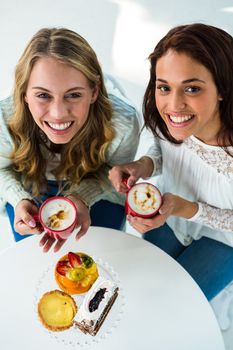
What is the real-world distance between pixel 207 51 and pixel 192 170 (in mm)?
547

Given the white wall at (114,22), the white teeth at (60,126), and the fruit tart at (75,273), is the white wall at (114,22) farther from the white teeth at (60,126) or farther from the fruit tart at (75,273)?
the fruit tart at (75,273)

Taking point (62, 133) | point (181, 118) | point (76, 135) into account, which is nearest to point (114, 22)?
point (76, 135)

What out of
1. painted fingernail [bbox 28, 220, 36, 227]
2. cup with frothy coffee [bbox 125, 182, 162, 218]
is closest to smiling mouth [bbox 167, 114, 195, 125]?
cup with frothy coffee [bbox 125, 182, 162, 218]

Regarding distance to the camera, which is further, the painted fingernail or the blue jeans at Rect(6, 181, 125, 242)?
the blue jeans at Rect(6, 181, 125, 242)

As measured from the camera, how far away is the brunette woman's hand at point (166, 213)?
1.39 meters

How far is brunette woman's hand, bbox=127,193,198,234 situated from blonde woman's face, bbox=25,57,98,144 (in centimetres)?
43

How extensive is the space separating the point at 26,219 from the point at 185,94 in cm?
70

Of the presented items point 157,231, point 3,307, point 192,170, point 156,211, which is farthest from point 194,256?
point 3,307

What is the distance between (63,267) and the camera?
1.42 metres

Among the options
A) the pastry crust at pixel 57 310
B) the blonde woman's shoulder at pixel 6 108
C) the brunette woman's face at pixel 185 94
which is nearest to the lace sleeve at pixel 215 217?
the brunette woman's face at pixel 185 94

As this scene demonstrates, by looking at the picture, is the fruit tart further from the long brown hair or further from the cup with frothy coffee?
the long brown hair

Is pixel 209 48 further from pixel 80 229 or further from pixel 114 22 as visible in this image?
pixel 114 22

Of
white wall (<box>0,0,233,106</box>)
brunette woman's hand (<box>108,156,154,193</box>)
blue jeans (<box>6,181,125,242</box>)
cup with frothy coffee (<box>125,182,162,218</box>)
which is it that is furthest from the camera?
white wall (<box>0,0,233,106</box>)

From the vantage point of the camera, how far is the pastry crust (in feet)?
4.42
